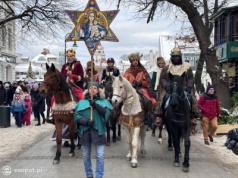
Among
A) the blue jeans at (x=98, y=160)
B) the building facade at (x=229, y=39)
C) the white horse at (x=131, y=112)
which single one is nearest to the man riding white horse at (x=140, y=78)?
the white horse at (x=131, y=112)

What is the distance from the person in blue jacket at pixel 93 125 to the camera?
5707mm

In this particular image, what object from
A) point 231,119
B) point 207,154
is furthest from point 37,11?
point 207,154

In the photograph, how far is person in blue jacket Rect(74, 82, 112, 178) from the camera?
18.7 feet

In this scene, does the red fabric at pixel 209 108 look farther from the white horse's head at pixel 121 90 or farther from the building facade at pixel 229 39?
the building facade at pixel 229 39

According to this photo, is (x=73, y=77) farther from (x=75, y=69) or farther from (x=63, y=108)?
(x=63, y=108)

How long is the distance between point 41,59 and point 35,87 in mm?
87687

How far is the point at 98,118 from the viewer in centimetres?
586

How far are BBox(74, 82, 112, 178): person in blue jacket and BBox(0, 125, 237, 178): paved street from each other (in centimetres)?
94

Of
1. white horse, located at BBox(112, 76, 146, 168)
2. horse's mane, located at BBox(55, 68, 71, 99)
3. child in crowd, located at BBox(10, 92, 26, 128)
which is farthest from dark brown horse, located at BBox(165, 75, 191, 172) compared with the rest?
child in crowd, located at BBox(10, 92, 26, 128)

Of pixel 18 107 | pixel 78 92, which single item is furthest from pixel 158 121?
pixel 18 107

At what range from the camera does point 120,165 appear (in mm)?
7422

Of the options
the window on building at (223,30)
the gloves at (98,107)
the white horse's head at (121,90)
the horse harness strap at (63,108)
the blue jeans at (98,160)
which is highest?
the window on building at (223,30)

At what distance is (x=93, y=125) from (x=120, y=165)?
2.03 metres

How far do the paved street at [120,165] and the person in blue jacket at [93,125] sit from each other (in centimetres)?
94
